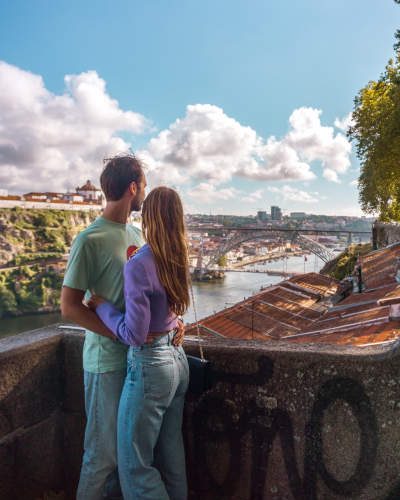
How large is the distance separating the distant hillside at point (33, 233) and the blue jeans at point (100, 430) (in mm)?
59484

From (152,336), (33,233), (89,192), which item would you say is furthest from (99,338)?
(89,192)

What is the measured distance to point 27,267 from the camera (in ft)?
179

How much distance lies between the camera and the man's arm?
131 centimetres

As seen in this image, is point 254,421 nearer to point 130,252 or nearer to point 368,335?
point 130,252

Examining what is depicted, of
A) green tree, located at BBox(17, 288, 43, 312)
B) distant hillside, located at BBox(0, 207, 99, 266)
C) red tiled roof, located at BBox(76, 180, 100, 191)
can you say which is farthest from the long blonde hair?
red tiled roof, located at BBox(76, 180, 100, 191)

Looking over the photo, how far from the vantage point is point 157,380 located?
1258 millimetres

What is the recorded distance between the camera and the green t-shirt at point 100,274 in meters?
1.33

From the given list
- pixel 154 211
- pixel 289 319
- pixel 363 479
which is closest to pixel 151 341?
pixel 154 211

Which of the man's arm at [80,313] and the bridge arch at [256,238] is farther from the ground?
the man's arm at [80,313]

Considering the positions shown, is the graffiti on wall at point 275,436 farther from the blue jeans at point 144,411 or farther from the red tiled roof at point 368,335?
the red tiled roof at point 368,335

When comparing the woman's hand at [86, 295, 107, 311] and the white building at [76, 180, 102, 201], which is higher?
the white building at [76, 180, 102, 201]

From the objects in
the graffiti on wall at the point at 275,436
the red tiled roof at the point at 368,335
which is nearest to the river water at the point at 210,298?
the red tiled roof at the point at 368,335

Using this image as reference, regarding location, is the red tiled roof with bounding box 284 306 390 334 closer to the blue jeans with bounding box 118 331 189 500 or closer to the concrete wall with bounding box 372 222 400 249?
the blue jeans with bounding box 118 331 189 500

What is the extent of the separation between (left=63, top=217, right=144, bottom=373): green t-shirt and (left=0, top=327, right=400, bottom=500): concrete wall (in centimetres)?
39
